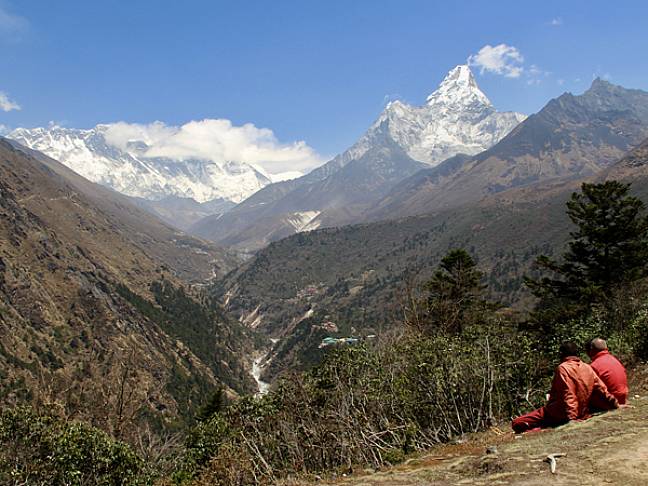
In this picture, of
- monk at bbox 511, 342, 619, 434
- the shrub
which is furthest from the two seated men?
the shrub

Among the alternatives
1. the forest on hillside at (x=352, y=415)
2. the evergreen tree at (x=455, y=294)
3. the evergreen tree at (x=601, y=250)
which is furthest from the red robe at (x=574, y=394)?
the evergreen tree at (x=455, y=294)

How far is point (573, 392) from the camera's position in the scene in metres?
12.1

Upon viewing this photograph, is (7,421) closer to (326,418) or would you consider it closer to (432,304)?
(326,418)

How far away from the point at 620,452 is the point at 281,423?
1666 centimetres

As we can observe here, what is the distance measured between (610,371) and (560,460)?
11.9ft

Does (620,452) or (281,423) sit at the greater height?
(620,452)

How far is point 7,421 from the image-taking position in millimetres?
21828

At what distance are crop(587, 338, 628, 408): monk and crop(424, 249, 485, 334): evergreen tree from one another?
29.3m

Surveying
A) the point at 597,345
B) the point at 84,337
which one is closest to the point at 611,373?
the point at 597,345

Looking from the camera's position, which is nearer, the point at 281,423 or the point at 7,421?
the point at 7,421

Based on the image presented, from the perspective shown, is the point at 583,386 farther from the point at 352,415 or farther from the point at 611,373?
the point at 352,415

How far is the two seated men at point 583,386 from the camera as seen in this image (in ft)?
38.7

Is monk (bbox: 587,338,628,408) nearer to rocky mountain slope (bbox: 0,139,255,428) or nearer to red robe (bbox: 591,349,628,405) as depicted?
red robe (bbox: 591,349,628,405)

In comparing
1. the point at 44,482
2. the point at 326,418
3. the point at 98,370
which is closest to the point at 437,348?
the point at 326,418
